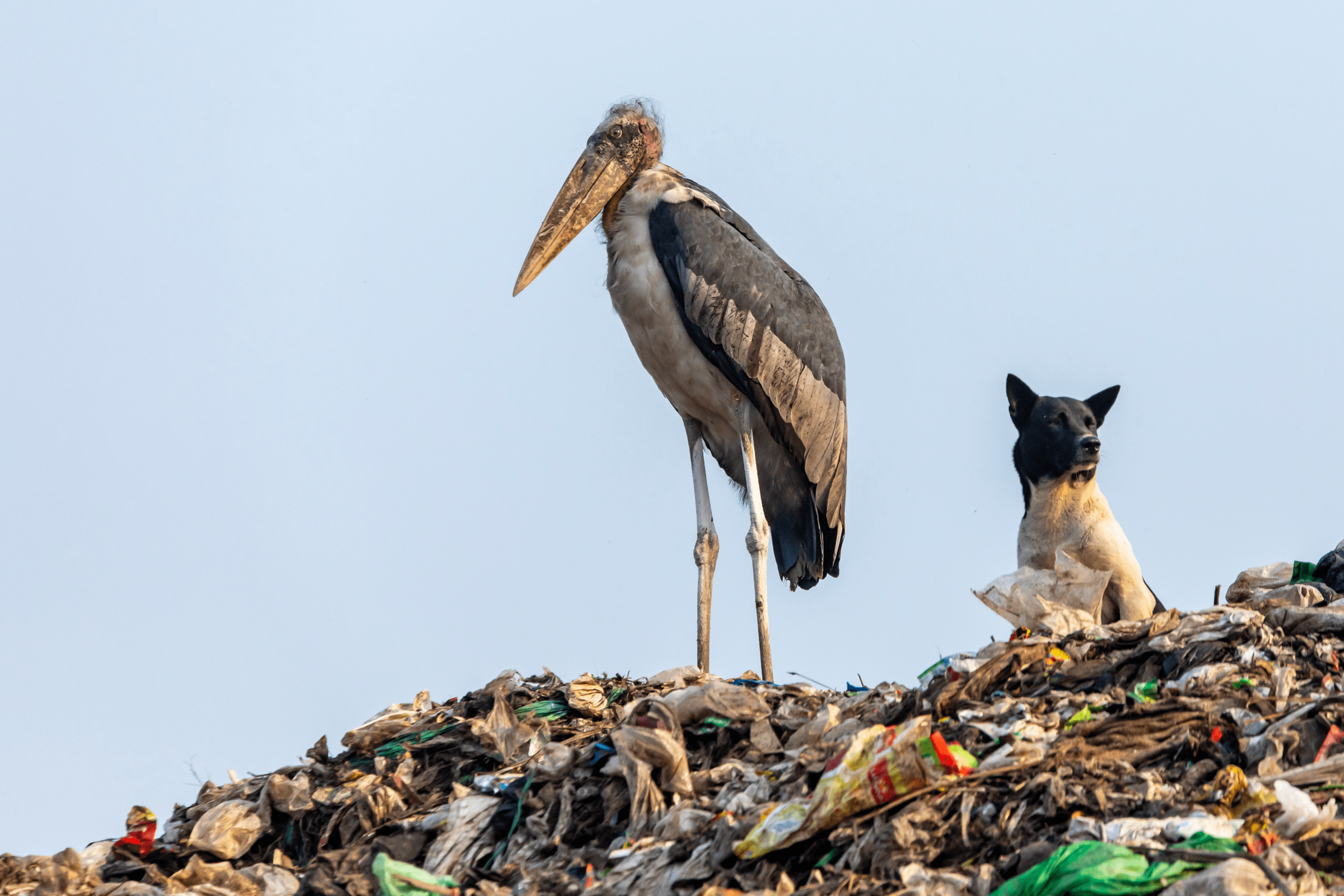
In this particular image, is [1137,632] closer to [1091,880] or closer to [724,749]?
[724,749]

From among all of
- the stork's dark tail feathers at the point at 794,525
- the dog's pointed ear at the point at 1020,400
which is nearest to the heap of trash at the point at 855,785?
the dog's pointed ear at the point at 1020,400

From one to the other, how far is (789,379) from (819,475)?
0.63 m

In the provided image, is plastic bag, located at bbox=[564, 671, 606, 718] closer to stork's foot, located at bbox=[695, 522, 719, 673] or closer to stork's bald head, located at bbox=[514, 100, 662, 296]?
stork's foot, located at bbox=[695, 522, 719, 673]

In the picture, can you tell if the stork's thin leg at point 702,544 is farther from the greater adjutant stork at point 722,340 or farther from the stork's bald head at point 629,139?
the stork's bald head at point 629,139

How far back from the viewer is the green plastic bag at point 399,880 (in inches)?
138

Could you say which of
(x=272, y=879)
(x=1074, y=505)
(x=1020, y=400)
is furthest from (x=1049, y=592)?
(x=272, y=879)

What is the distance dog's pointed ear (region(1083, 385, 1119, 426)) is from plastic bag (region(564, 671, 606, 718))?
2.59 meters

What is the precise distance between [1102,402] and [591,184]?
2.90 meters

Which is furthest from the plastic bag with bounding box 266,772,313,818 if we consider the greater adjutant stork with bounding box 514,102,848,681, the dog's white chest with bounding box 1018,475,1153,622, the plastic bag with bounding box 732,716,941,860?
the dog's white chest with bounding box 1018,475,1153,622

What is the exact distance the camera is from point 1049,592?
5.44 m

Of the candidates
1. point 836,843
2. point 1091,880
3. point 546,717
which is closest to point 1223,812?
point 1091,880

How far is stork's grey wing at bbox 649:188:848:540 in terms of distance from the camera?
6.47m

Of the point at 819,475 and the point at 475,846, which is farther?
the point at 819,475

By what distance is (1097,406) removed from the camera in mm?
5961
